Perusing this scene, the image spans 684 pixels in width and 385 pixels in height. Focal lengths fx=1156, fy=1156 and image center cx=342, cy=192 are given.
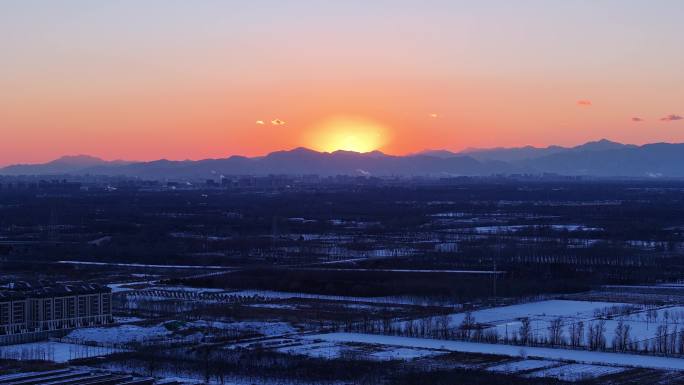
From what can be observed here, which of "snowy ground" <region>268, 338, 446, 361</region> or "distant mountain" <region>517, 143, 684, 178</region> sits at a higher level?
"distant mountain" <region>517, 143, 684, 178</region>

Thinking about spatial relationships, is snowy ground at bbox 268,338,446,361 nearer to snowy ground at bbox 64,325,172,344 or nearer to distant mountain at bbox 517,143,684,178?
snowy ground at bbox 64,325,172,344

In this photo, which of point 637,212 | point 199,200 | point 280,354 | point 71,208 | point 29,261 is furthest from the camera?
point 199,200

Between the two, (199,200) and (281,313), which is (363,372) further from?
(199,200)

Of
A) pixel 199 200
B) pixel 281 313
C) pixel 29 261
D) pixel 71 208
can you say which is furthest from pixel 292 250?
pixel 199 200

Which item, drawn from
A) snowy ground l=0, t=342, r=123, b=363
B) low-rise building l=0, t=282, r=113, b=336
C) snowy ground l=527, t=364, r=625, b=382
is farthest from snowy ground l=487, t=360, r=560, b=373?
low-rise building l=0, t=282, r=113, b=336

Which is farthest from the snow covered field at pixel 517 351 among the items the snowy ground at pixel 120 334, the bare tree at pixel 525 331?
the snowy ground at pixel 120 334

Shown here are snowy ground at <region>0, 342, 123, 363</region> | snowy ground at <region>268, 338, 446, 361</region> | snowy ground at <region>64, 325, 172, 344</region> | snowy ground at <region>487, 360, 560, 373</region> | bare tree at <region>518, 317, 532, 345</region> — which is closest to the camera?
snowy ground at <region>487, 360, 560, 373</region>
